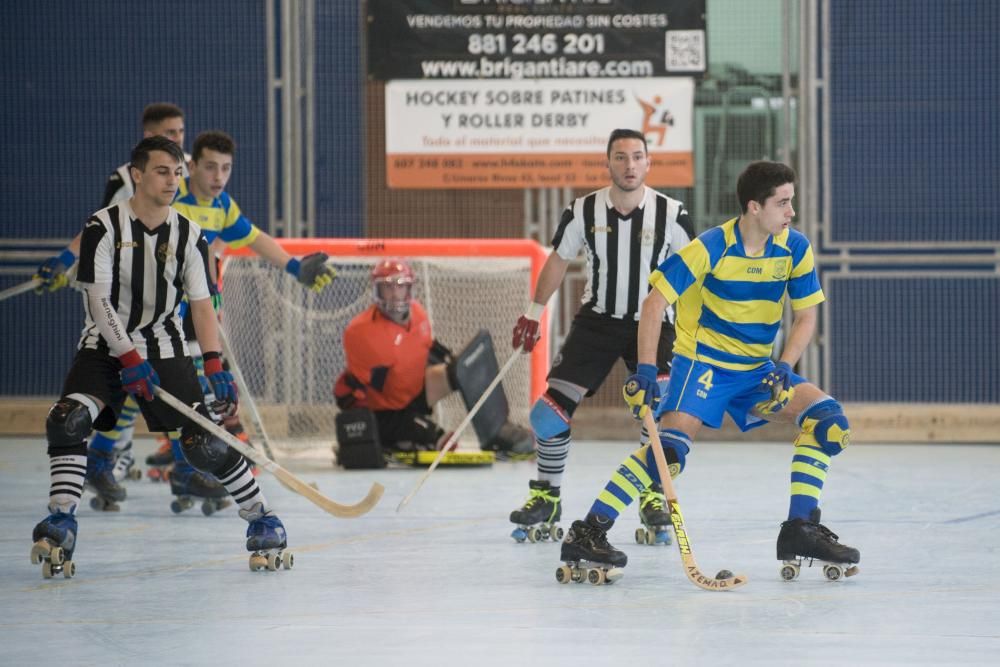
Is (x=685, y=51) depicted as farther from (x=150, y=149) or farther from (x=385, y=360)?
(x=150, y=149)

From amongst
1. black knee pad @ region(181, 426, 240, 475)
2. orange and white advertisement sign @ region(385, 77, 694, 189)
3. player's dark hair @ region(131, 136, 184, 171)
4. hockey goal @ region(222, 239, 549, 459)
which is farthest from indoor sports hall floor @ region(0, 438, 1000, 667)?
orange and white advertisement sign @ region(385, 77, 694, 189)

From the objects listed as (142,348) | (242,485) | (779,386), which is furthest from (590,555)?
(142,348)

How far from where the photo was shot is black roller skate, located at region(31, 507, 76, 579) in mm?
4824

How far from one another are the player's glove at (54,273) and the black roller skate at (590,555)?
105 inches

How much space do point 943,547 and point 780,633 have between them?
5.66 feet

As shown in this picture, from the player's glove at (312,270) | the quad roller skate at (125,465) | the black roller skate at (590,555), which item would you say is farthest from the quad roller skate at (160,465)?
the black roller skate at (590,555)

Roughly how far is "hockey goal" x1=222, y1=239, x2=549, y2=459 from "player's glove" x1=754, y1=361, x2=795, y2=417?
4.15 meters

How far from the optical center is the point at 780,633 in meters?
3.95

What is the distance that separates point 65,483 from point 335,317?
446 cm

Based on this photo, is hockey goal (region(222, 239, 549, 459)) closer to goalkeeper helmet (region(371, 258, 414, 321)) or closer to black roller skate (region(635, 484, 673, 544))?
goalkeeper helmet (region(371, 258, 414, 321))

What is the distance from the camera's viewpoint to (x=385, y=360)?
8.41 m

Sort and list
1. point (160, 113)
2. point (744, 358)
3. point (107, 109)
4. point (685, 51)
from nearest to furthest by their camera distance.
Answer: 1. point (744, 358)
2. point (160, 113)
3. point (685, 51)
4. point (107, 109)

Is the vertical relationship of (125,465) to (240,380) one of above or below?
below

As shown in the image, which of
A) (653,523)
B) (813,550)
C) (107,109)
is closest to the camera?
(813,550)
